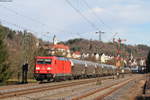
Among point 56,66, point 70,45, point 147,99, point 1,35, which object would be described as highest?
point 70,45

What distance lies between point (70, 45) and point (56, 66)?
520ft

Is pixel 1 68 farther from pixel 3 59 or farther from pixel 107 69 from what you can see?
pixel 107 69

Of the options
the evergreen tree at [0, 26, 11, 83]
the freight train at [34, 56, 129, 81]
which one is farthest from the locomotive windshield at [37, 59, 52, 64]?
the evergreen tree at [0, 26, 11, 83]

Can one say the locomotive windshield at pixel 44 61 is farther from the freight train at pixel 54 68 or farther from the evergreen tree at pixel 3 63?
the evergreen tree at pixel 3 63

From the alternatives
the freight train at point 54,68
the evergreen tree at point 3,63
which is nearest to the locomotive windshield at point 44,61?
the freight train at point 54,68

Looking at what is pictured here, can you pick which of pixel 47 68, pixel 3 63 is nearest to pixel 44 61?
pixel 47 68

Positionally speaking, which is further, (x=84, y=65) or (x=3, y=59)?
(x=84, y=65)

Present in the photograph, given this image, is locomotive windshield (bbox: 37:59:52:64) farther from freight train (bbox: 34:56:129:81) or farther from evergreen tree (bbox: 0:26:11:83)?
evergreen tree (bbox: 0:26:11:83)

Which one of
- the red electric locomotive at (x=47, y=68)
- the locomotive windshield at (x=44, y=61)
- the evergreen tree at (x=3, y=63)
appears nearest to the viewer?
the red electric locomotive at (x=47, y=68)

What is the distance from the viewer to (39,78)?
38312mm

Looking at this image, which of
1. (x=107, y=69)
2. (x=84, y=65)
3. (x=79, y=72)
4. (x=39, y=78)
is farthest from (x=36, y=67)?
(x=107, y=69)

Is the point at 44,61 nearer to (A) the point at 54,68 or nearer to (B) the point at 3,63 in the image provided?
(A) the point at 54,68

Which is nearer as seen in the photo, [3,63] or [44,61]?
[44,61]

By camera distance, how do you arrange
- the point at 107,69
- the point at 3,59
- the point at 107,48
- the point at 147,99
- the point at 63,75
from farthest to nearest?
the point at 107,69 → the point at 107,48 → the point at 63,75 → the point at 3,59 → the point at 147,99
